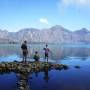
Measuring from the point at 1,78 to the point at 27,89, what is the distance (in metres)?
7.98

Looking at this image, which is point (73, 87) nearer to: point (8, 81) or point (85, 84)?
point (85, 84)

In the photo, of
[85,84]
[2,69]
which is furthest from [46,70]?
[85,84]

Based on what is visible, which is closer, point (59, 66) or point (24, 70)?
point (24, 70)

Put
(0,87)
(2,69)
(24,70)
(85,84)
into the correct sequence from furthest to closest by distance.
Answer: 1. (2,69)
2. (24,70)
3. (85,84)
4. (0,87)

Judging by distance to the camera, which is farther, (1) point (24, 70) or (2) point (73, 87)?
(1) point (24, 70)

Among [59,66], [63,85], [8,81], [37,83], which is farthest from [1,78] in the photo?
[59,66]

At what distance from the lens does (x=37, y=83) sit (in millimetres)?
25297

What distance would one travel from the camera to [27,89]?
21125 mm

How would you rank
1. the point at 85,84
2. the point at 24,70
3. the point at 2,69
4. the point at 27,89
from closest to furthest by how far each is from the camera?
the point at 27,89
the point at 85,84
the point at 24,70
the point at 2,69

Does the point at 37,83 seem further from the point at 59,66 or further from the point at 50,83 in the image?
the point at 59,66

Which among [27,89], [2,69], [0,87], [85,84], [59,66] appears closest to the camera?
[27,89]

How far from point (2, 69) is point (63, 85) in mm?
12138

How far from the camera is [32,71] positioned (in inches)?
1303

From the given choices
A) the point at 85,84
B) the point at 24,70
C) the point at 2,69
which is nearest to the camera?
the point at 85,84
